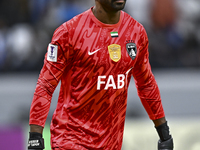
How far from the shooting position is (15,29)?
8734mm

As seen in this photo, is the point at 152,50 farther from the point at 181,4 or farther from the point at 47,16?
the point at 47,16

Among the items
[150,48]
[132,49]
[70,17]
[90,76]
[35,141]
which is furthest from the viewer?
[150,48]

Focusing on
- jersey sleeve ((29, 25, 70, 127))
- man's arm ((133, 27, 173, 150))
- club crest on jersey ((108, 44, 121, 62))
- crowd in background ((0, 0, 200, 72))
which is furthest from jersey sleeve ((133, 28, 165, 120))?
crowd in background ((0, 0, 200, 72))

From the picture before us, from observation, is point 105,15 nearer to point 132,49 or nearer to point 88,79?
point 132,49

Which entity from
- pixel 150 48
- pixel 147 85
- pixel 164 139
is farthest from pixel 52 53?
pixel 150 48

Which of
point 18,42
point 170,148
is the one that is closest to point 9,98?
point 18,42

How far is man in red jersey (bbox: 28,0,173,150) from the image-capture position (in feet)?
11.2

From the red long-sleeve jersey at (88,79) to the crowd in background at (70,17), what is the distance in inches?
199

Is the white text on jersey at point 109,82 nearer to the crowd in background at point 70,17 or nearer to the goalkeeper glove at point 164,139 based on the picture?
the goalkeeper glove at point 164,139

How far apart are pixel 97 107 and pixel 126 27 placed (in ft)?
2.19

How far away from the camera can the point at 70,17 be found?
8.69m

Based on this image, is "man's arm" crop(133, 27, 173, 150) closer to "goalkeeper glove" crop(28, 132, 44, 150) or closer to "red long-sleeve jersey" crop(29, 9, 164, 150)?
"red long-sleeve jersey" crop(29, 9, 164, 150)

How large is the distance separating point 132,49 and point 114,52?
6.6 inches

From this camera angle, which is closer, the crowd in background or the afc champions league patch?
the afc champions league patch
